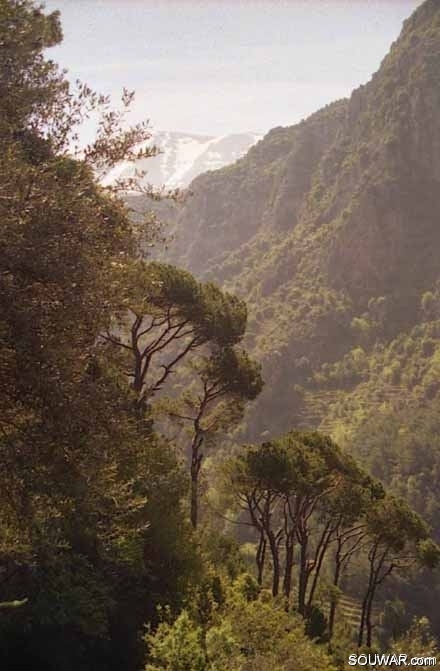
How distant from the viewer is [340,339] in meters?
133

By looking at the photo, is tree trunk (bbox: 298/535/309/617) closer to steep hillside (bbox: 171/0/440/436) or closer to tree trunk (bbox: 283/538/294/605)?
tree trunk (bbox: 283/538/294/605)

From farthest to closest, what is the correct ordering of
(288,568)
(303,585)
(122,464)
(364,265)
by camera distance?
1. (364,265)
2. (288,568)
3. (303,585)
4. (122,464)

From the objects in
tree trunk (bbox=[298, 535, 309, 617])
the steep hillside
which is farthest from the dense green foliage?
the steep hillside

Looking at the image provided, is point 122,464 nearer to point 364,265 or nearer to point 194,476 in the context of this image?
point 194,476

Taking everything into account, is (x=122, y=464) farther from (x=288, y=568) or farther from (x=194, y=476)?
(x=288, y=568)

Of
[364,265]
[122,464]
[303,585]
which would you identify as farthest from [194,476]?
[364,265]

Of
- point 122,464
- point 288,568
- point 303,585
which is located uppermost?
point 122,464

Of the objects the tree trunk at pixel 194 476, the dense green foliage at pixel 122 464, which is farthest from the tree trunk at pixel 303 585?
the tree trunk at pixel 194 476

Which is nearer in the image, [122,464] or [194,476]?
[122,464]

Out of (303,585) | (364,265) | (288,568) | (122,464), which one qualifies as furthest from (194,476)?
(364,265)

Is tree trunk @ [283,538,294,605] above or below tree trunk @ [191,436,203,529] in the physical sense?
below

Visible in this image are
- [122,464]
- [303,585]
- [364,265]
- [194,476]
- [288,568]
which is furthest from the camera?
[364,265]

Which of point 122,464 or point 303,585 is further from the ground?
point 122,464

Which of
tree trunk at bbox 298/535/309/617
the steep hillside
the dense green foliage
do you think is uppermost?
the steep hillside
